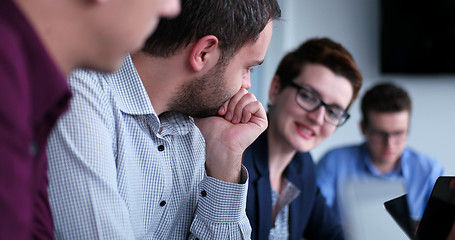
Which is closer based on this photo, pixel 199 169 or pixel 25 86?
pixel 25 86

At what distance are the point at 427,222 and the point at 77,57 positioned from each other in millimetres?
625

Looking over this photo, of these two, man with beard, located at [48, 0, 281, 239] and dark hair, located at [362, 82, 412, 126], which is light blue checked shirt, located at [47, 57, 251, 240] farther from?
dark hair, located at [362, 82, 412, 126]

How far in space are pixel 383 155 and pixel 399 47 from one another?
1.63m

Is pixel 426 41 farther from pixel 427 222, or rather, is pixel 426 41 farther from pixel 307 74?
pixel 427 222

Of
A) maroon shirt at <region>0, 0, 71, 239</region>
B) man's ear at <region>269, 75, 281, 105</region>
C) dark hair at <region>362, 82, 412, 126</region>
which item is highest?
maroon shirt at <region>0, 0, 71, 239</region>

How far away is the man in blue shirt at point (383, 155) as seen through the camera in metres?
2.52

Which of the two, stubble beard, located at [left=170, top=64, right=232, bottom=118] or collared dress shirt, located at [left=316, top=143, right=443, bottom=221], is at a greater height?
stubble beard, located at [left=170, top=64, right=232, bottom=118]

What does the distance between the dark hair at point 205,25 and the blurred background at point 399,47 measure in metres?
2.58

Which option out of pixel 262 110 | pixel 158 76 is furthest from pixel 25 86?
pixel 262 110

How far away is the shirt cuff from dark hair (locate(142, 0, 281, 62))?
1.00 ft

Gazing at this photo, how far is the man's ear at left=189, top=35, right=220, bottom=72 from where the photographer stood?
106 cm

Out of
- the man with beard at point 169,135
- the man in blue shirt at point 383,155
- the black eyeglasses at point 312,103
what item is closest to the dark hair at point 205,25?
the man with beard at point 169,135

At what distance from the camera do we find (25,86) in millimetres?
469

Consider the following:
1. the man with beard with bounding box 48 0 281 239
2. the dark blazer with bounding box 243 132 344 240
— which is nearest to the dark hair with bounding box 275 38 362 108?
the dark blazer with bounding box 243 132 344 240
